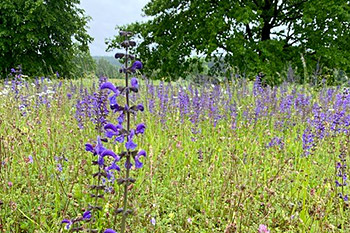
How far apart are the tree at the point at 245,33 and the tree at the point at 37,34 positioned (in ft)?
18.8

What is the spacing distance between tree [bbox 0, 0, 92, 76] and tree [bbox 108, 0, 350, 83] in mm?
5733

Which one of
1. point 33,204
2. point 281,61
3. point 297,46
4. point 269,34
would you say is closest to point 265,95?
point 33,204

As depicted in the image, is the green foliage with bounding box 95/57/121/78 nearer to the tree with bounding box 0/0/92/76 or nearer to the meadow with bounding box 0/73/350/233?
the meadow with bounding box 0/73/350/233

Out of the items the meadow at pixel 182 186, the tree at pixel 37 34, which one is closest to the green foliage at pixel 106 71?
the meadow at pixel 182 186

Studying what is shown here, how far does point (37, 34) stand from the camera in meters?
21.1

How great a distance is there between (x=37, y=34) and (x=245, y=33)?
13.8 meters

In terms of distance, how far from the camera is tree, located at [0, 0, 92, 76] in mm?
20000

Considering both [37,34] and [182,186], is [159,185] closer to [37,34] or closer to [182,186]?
[182,186]

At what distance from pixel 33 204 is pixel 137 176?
3.36 ft

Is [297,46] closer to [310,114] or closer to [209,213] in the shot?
[310,114]

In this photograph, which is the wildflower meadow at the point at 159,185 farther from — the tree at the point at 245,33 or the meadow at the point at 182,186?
the tree at the point at 245,33

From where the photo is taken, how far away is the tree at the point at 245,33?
47.3ft

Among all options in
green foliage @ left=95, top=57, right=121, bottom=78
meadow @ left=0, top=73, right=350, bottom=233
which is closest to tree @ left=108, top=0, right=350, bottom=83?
green foliage @ left=95, top=57, right=121, bottom=78

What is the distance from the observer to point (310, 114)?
5.40 m
